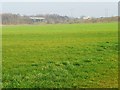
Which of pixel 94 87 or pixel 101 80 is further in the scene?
pixel 101 80

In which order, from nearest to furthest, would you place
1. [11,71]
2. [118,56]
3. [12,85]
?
1. [12,85]
2. [11,71]
3. [118,56]

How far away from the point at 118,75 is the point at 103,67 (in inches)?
79.1

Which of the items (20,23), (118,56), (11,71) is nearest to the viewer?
(11,71)

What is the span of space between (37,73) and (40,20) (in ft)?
380

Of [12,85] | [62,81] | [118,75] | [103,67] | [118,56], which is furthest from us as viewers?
[118,56]

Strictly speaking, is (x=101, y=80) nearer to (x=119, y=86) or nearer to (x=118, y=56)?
(x=119, y=86)

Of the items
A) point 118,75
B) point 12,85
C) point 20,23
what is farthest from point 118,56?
point 20,23

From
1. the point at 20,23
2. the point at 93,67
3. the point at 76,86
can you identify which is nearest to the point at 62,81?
the point at 76,86

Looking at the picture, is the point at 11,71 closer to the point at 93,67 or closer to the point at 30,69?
the point at 30,69

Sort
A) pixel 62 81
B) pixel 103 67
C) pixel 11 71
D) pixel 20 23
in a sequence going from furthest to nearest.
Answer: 1. pixel 20 23
2. pixel 103 67
3. pixel 11 71
4. pixel 62 81

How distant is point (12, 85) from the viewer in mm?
9547

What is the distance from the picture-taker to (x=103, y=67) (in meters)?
13.3

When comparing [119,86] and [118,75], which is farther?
[118,75]

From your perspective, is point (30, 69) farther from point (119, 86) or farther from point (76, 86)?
point (119, 86)
